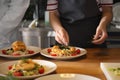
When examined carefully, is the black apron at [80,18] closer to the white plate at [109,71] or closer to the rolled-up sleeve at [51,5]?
the rolled-up sleeve at [51,5]

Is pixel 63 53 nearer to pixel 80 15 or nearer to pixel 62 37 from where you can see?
pixel 62 37

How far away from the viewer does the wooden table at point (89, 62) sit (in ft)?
3.33

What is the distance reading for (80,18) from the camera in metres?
1.54

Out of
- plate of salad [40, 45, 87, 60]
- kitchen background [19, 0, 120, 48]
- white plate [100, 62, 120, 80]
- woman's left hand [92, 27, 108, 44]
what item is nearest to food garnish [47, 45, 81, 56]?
plate of salad [40, 45, 87, 60]

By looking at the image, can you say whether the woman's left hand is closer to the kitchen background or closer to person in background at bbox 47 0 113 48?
person in background at bbox 47 0 113 48

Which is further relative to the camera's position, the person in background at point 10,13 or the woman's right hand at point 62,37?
the person in background at point 10,13

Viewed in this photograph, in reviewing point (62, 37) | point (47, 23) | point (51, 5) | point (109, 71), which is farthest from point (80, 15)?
point (47, 23)

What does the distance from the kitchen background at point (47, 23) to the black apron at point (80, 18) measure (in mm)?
528

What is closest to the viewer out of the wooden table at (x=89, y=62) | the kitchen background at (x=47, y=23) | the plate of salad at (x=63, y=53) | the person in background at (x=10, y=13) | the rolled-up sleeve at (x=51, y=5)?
the wooden table at (x=89, y=62)

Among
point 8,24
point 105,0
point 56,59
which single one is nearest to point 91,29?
point 105,0

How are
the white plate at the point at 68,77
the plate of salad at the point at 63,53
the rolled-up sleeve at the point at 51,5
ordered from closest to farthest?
the white plate at the point at 68,77 < the plate of salad at the point at 63,53 < the rolled-up sleeve at the point at 51,5

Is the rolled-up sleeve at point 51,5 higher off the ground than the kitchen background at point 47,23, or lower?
higher

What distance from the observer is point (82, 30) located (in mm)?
1569

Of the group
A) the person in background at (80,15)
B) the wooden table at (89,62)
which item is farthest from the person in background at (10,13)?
the wooden table at (89,62)
